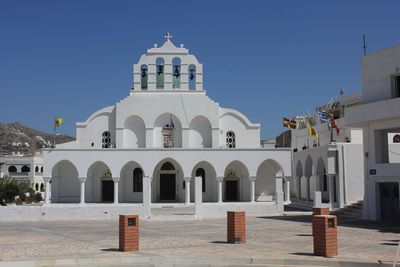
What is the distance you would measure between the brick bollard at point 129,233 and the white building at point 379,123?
12946mm

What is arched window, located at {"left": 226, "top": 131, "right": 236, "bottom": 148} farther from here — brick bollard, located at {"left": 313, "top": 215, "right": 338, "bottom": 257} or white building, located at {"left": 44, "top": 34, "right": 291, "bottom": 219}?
brick bollard, located at {"left": 313, "top": 215, "right": 338, "bottom": 257}

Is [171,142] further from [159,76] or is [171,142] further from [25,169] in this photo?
[25,169]

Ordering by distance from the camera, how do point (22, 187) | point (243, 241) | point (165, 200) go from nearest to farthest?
point (243, 241)
point (165, 200)
point (22, 187)

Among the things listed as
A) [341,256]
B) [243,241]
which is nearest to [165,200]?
[243,241]

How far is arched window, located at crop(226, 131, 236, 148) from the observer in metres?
41.5

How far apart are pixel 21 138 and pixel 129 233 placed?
13004cm

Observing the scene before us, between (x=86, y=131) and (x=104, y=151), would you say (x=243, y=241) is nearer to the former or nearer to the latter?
(x=104, y=151)

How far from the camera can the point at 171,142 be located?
133 feet

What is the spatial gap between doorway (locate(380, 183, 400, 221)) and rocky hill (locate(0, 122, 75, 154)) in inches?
4036

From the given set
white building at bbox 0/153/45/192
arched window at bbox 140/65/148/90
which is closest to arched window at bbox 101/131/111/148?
arched window at bbox 140/65/148/90

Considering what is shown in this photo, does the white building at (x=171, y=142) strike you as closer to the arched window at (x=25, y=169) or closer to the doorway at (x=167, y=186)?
the doorway at (x=167, y=186)

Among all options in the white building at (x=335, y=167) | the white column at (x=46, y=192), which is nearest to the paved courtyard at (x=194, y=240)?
the white building at (x=335, y=167)

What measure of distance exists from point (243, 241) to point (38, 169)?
68.3 metres

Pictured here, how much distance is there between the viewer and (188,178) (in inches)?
1478
